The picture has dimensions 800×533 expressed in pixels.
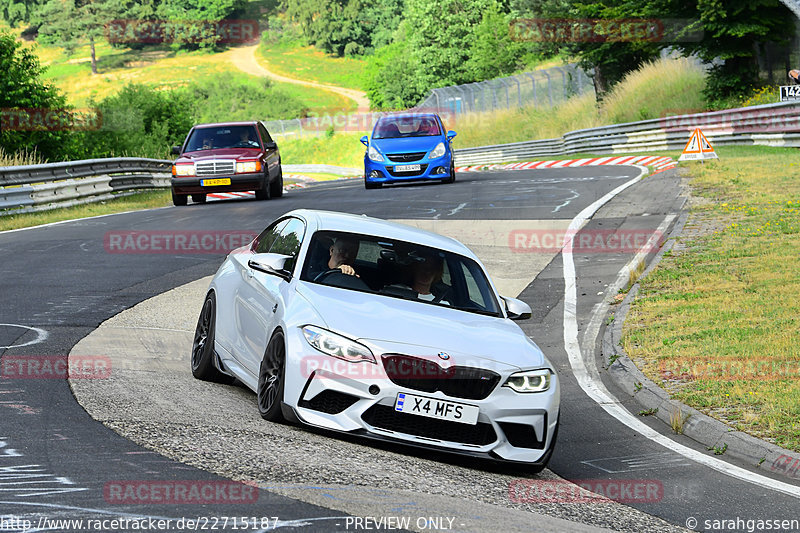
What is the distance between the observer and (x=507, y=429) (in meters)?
6.63

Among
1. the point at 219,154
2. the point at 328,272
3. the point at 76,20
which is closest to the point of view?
the point at 328,272

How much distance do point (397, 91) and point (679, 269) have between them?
10185 cm

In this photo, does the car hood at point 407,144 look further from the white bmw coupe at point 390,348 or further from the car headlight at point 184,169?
the white bmw coupe at point 390,348

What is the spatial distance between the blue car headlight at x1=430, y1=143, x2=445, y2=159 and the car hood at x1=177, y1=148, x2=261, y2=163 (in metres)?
4.97

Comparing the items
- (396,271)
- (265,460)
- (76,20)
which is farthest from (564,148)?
(76,20)

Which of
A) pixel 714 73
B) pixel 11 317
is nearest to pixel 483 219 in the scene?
pixel 11 317

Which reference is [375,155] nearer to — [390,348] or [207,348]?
[207,348]

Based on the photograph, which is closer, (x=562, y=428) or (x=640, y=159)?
(x=562, y=428)

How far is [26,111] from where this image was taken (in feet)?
106

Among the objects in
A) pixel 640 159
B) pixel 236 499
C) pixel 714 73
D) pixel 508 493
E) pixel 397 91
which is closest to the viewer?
pixel 236 499

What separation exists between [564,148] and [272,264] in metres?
40.6

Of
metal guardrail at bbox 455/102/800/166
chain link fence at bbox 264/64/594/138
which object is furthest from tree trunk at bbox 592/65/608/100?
metal guardrail at bbox 455/102/800/166

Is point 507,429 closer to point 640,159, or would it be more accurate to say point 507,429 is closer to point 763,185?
point 763,185

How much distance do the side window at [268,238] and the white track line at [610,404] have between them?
308 centimetres
